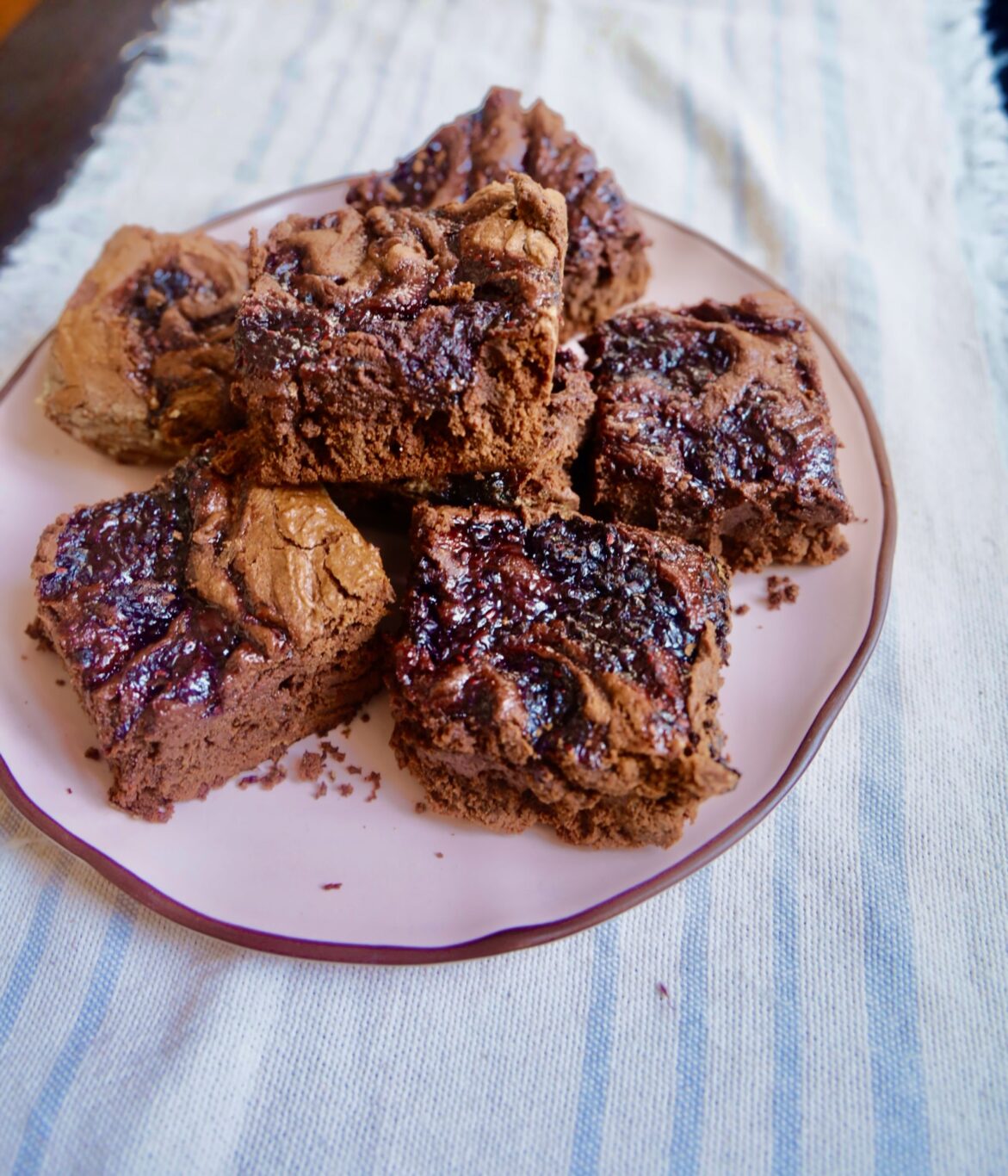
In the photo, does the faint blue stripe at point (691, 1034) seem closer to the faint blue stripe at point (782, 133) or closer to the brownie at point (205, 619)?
the brownie at point (205, 619)

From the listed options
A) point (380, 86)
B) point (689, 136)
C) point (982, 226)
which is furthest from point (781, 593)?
point (380, 86)

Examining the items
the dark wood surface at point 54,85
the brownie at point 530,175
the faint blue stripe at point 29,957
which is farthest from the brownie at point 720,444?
the dark wood surface at point 54,85

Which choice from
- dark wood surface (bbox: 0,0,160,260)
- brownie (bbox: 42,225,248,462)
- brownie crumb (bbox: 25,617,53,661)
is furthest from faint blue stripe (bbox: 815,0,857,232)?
brownie crumb (bbox: 25,617,53,661)

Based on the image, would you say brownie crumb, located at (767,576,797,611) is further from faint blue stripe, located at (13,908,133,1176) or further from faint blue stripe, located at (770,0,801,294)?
faint blue stripe, located at (13,908,133,1176)

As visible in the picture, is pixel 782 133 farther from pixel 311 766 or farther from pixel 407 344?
pixel 311 766

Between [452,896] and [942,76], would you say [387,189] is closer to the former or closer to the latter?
[452,896]

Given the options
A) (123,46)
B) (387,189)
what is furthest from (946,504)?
(123,46)

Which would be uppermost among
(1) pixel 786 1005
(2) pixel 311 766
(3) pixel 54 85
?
(3) pixel 54 85
